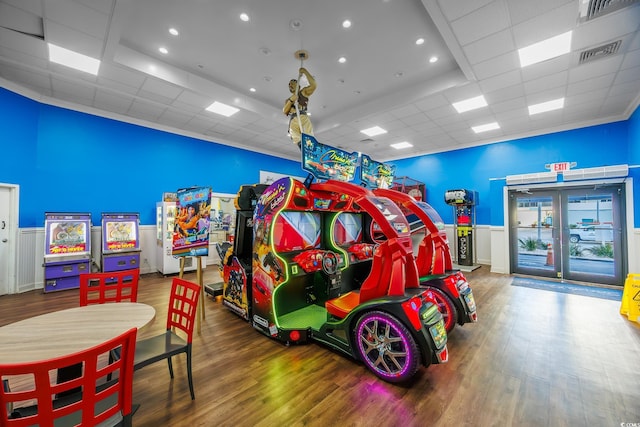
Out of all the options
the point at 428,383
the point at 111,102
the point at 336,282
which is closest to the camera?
the point at 428,383

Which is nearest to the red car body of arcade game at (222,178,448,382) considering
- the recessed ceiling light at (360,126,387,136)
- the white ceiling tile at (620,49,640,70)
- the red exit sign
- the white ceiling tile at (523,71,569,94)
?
the recessed ceiling light at (360,126,387,136)

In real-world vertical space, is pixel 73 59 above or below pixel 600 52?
above

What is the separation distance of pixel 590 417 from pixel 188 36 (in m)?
5.89

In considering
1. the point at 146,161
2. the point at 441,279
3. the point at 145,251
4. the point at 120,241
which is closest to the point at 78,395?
the point at 441,279

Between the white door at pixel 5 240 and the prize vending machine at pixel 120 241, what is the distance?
4.19 ft

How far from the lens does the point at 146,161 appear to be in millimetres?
6195

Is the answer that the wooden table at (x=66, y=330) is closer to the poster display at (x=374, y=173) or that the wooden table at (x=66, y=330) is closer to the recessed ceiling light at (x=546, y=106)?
the poster display at (x=374, y=173)

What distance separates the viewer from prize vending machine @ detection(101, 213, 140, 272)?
527 centimetres

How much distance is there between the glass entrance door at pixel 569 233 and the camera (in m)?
5.30

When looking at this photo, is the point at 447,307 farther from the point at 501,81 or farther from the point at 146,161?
the point at 146,161

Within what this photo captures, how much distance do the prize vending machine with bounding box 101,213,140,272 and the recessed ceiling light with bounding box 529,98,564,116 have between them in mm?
9007

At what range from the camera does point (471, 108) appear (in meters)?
5.42

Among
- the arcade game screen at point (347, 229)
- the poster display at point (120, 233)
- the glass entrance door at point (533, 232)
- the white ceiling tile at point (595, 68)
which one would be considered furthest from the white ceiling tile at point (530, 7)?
the poster display at point (120, 233)

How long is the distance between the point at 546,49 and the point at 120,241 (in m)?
8.32
